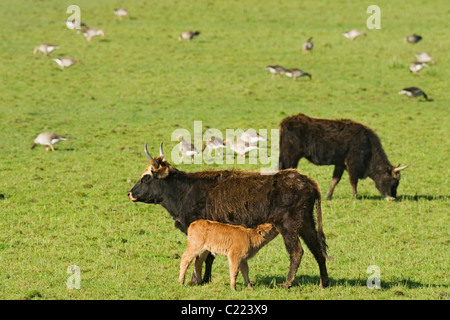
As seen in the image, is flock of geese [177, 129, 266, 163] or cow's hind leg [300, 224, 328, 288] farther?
flock of geese [177, 129, 266, 163]

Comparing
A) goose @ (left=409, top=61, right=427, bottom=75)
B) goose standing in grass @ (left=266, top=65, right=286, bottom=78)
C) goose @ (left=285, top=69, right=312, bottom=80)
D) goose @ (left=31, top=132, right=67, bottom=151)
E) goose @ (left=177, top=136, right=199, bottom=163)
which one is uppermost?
goose @ (left=409, top=61, right=427, bottom=75)

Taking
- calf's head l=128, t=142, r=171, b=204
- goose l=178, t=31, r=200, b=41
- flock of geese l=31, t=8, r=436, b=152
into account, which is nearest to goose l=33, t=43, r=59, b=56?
flock of geese l=31, t=8, r=436, b=152

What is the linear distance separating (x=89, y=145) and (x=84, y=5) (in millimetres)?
22500

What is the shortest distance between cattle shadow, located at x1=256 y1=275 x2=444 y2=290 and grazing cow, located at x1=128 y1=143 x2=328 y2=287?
327mm

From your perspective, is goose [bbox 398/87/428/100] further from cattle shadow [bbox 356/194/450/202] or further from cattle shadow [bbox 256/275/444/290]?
cattle shadow [bbox 256/275/444/290]

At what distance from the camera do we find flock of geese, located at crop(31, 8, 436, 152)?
23.0m

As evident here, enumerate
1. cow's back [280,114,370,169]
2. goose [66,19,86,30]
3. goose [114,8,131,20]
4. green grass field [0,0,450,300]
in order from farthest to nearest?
goose [114,8,131,20] → goose [66,19,86,30] → cow's back [280,114,370,169] → green grass field [0,0,450,300]

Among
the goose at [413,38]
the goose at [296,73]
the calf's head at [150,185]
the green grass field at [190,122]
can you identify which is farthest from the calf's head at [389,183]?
the goose at [413,38]

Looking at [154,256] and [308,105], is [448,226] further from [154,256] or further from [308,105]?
[308,105]

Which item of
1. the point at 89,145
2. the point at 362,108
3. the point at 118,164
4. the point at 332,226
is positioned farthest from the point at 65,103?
the point at 332,226

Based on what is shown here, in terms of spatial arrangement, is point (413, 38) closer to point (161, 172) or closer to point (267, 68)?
point (267, 68)

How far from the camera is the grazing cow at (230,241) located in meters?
11.3

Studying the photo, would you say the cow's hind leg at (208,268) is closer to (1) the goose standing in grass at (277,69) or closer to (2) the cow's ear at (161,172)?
(2) the cow's ear at (161,172)

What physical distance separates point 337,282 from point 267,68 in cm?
2258
